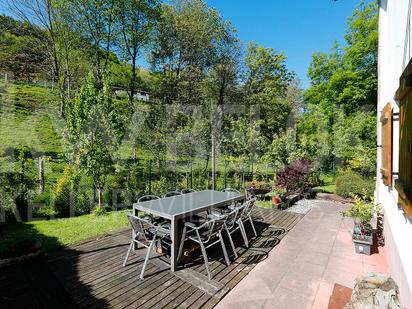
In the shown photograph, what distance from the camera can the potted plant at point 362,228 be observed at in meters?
4.28

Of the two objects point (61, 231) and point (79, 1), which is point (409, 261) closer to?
point (61, 231)

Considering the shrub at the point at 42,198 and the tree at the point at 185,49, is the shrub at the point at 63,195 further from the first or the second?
the tree at the point at 185,49

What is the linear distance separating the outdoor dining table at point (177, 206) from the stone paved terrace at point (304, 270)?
3.64ft

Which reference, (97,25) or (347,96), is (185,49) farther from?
A: (347,96)

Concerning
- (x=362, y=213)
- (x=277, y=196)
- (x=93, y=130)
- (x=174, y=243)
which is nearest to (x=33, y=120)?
(x=93, y=130)

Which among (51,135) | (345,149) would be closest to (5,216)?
(51,135)

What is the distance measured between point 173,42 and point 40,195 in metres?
11.8

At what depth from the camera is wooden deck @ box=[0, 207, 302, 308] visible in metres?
2.98

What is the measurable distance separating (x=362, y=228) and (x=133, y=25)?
13.3 meters

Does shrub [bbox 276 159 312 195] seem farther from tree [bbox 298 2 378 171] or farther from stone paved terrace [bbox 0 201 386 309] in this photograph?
stone paved terrace [bbox 0 201 386 309]

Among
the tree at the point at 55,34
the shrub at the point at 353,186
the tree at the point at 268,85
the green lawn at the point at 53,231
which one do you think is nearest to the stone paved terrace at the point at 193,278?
the green lawn at the point at 53,231

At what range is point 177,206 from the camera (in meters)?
4.30

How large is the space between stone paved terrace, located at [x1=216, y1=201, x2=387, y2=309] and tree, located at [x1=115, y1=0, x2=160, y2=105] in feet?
35.6

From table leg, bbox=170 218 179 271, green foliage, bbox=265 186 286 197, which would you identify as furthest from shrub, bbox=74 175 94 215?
green foliage, bbox=265 186 286 197
